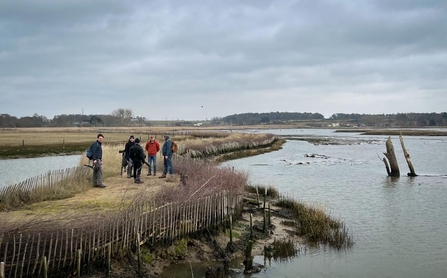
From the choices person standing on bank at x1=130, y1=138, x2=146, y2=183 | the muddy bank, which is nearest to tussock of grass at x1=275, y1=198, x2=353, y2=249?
the muddy bank

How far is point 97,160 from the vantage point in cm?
1692

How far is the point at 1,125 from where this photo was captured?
142 meters

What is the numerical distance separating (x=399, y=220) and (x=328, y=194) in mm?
6006

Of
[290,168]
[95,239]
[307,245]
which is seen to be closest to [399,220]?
[307,245]

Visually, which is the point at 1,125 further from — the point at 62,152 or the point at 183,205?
the point at 183,205

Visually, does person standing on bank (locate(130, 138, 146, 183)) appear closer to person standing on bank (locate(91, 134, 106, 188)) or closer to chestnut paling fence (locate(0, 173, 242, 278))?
person standing on bank (locate(91, 134, 106, 188))

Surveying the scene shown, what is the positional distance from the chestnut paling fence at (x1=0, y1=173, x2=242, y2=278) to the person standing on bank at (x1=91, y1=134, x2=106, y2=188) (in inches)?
229

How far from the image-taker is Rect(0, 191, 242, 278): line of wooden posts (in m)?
8.38

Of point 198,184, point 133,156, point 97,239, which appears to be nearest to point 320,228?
point 198,184

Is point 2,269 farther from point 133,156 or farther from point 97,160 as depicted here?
point 133,156

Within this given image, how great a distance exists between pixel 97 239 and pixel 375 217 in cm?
1198

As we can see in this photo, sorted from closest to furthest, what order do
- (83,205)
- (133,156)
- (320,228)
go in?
1. (83,205)
2. (320,228)
3. (133,156)

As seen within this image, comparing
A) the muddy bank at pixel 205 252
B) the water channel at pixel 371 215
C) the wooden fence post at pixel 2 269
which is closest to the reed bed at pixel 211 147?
the water channel at pixel 371 215

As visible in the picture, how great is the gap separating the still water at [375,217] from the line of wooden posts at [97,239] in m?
2.28
